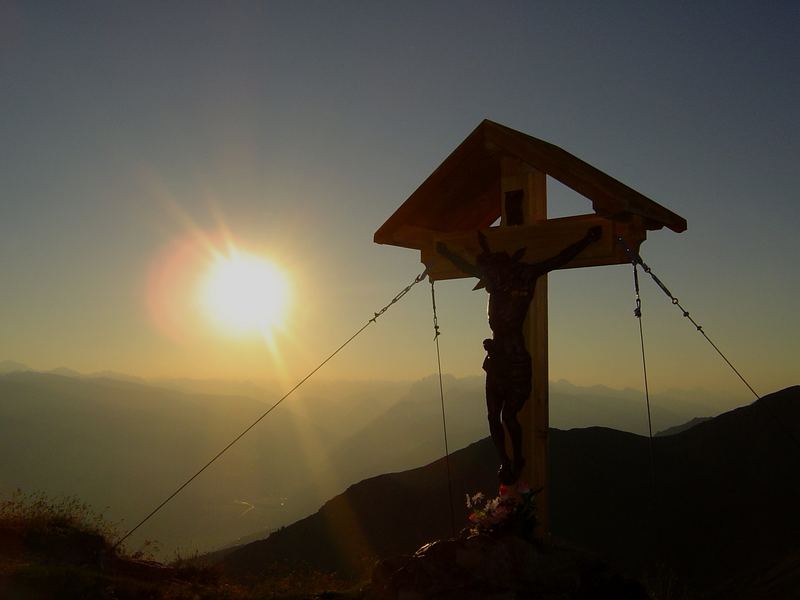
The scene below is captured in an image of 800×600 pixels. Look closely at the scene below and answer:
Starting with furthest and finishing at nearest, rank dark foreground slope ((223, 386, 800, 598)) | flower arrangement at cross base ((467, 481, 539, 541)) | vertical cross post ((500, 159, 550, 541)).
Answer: dark foreground slope ((223, 386, 800, 598)), vertical cross post ((500, 159, 550, 541)), flower arrangement at cross base ((467, 481, 539, 541))

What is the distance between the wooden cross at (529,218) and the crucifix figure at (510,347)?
0.16 metres

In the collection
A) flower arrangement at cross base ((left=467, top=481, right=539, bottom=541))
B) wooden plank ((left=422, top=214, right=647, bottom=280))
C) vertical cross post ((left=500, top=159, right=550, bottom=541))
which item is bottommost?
flower arrangement at cross base ((left=467, top=481, right=539, bottom=541))

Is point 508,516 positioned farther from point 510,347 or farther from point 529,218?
point 529,218

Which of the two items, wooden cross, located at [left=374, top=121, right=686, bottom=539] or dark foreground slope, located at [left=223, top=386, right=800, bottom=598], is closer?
wooden cross, located at [left=374, top=121, right=686, bottom=539]

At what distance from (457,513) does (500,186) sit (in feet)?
80.6

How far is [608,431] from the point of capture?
31.5 meters

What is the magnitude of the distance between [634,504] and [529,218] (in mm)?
22827

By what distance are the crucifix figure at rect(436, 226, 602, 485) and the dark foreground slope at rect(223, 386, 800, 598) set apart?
15.8 m

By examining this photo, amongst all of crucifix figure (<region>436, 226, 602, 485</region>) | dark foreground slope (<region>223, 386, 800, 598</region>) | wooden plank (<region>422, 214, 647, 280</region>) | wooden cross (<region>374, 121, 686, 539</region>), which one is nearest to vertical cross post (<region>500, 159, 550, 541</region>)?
wooden cross (<region>374, 121, 686, 539</region>)

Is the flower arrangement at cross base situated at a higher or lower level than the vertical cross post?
lower

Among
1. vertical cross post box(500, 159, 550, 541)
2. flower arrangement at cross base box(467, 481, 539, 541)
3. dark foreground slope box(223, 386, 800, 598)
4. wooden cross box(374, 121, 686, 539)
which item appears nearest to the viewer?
flower arrangement at cross base box(467, 481, 539, 541)

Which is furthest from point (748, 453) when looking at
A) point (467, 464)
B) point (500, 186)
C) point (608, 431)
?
point (500, 186)

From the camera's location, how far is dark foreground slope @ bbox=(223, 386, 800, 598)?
2133cm

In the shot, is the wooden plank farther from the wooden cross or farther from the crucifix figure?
the crucifix figure
